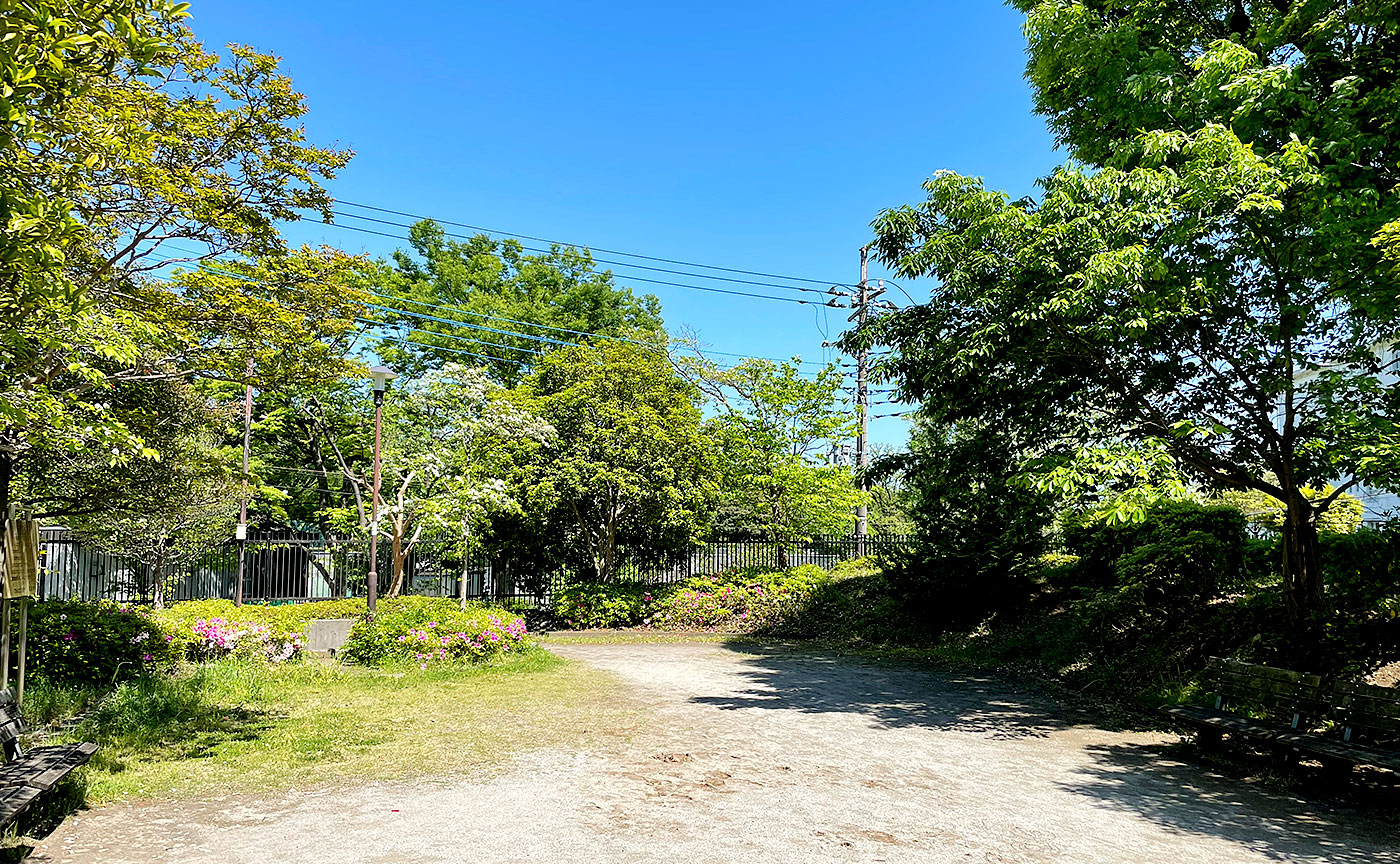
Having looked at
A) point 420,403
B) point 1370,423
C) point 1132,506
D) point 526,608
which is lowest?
point 526,608

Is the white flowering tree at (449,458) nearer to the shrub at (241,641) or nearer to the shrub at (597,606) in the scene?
the shrub at (597,606)

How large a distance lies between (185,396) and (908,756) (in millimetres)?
9403

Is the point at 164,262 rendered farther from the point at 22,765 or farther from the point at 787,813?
the point at 787,813

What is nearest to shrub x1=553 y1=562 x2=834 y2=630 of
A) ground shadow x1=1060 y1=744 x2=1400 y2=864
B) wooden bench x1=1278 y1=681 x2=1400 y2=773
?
ground shadow x1=1060 y1=744 x2=1400 y2=864

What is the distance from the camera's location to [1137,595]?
1230cm

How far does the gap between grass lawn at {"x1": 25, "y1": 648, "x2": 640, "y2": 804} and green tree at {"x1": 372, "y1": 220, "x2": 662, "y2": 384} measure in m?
18.9

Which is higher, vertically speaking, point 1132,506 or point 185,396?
point 185,396

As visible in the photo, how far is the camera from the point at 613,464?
60.3 ft

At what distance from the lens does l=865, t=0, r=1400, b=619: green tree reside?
23.9ft

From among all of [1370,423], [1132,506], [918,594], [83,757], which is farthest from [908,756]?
[918,594]

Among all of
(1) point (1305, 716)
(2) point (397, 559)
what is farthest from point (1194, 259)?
(2) point (397, 559)

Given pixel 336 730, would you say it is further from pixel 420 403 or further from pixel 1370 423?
pixel 420 403

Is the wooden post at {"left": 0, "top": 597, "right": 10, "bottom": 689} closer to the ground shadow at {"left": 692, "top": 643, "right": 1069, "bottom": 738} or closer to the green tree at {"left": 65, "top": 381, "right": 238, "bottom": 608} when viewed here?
Result: the green tree at {"left": 65, "top": 381, "right": 238, "bottom": 608}

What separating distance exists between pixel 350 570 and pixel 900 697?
15.1 meters
